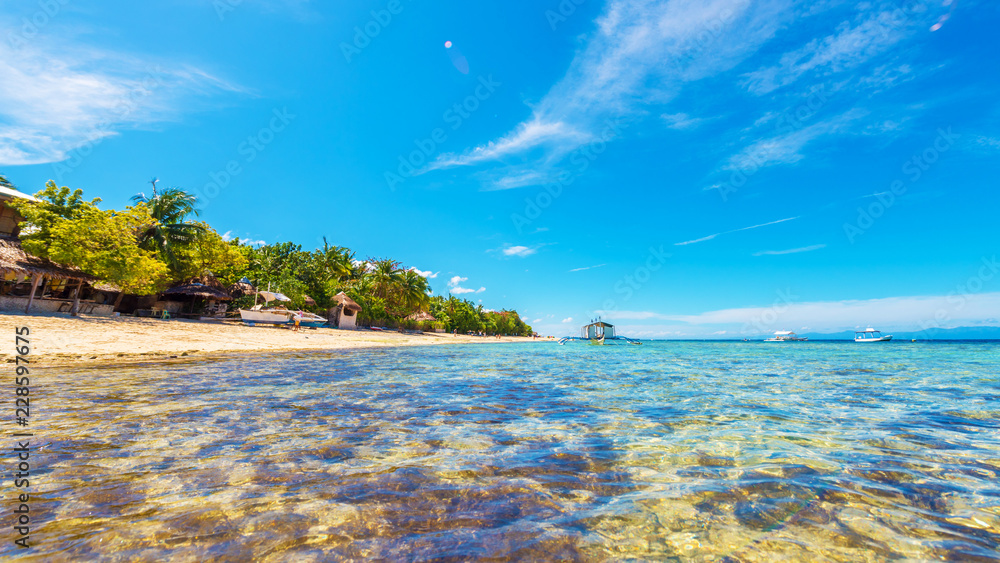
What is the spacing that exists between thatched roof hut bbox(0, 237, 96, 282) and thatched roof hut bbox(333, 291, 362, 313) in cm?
2313

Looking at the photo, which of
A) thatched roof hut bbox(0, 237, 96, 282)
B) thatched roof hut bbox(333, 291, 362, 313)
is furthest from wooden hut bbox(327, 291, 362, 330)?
thatched roof hut bbox(0, 237, 96, 282)

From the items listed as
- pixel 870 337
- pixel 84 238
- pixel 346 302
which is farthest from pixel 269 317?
pixel 870 337

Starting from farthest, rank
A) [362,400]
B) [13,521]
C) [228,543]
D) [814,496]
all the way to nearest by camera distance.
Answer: [362,400] < [814,496] < [13,521] < [228,543]

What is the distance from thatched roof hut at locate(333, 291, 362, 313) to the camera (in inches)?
1889

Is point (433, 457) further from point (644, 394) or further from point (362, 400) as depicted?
point (644, 394)

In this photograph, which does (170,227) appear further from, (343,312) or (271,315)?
(343,312)

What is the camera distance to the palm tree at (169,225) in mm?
31719

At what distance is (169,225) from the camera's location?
109 feet

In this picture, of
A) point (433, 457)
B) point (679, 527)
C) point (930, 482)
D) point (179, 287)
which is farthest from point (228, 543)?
point (179, 287)

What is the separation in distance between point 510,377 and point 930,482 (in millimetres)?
9967

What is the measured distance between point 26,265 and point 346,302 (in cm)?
2685

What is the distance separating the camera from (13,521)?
2.83 metres

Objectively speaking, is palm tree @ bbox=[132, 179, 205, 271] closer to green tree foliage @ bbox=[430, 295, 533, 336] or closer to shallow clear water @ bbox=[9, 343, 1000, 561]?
shallow clear water @ bbox=[9, 343, 1000, 561]

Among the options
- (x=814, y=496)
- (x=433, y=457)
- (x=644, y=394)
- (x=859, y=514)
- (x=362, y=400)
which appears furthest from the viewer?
(x=644, y=394)
